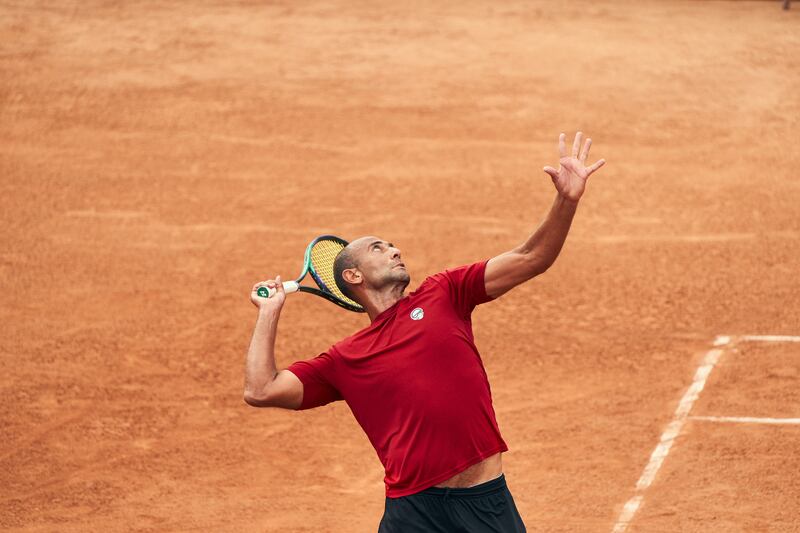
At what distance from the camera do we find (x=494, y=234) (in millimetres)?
13672

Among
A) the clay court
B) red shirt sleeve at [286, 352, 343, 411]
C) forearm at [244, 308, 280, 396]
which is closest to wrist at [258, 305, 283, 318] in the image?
forearm at [244, 308, 280, 396]

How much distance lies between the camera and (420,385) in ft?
18.3

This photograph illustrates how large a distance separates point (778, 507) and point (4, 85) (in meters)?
13.0

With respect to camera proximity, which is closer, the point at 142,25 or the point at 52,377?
the point at 52,377

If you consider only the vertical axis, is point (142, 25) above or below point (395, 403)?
below

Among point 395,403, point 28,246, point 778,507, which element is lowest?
point 28,246

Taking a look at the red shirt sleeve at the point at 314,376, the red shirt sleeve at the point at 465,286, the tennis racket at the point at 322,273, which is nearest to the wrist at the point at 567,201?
the red shirt sleeve at the point at 465,286

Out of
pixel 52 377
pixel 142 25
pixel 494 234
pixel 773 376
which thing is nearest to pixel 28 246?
pixel 52 377

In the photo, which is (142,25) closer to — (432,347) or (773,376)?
(773,376)

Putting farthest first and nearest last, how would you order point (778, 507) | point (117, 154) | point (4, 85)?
point (4, 85) < point (117, 154) < point (778, 507)

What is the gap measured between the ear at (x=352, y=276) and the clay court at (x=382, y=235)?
10.3ft

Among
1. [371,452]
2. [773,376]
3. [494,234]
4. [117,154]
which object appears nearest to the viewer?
[371,452]

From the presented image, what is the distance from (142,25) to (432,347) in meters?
15.2

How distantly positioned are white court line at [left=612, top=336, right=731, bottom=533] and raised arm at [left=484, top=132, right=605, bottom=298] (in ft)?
10.5
